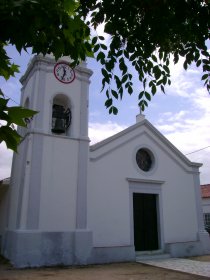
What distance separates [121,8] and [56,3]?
1.48m

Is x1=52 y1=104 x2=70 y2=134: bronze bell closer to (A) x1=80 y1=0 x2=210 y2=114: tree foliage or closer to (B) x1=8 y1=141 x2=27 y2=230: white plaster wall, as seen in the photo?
(B) x1=8 y1=141 x2=27 y2=230: white plaster wall

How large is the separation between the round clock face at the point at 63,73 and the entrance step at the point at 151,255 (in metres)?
7.71

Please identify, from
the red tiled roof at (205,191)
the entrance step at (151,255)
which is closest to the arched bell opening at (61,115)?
the entrance step at (151,255)

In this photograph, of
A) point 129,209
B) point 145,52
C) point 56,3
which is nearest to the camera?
point 56,3

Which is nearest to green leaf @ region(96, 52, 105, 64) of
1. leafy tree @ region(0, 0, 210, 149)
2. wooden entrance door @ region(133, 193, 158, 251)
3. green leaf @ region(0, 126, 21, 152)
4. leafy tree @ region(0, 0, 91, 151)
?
leafy tree @ region(0, 0, 210, 149)

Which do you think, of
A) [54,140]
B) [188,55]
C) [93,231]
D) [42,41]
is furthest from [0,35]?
[93,231]

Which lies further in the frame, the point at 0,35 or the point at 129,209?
the point at 129,209

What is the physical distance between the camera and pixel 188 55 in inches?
148

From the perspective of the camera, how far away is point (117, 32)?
373cm

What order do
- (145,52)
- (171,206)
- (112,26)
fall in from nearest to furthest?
(112,26)
(145,52)
(171,206)

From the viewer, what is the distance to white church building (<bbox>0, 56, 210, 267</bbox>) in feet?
37.6

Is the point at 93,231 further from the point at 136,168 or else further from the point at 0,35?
the point at 0,35

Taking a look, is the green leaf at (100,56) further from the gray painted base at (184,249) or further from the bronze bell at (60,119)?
the gray painted base at (184,249)

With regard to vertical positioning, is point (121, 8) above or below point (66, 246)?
above
